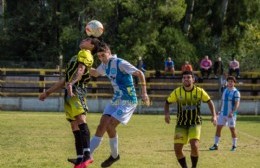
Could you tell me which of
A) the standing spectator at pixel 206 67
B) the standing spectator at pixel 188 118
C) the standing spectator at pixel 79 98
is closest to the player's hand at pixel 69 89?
the standing spectator at pixel 79 98

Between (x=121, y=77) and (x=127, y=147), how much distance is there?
4590 millimetres

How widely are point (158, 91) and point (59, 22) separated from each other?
18.6 meters

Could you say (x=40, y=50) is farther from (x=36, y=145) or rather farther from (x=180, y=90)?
(x=180, y=90)

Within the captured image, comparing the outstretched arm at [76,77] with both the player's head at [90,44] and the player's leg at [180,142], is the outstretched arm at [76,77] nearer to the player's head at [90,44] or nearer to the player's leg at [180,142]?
the player's head at [90,44]

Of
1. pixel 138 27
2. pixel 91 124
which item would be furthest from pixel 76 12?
pixel 91 124

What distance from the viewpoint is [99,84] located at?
108ft

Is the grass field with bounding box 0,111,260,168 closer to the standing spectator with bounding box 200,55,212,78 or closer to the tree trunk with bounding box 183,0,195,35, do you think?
the standing spectator with bounding box 200,55,212,78

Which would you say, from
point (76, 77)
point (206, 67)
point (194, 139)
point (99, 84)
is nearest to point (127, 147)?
point (194, 139)

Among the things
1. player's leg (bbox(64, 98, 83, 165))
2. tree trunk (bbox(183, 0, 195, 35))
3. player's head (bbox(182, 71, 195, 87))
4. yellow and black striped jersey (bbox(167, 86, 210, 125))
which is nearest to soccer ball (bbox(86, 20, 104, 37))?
player's leg (bbox(64, 98, 83, 165))

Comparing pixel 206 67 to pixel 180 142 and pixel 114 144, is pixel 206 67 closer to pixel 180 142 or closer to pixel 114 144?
pixel 180 142

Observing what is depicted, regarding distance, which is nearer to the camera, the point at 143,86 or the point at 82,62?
the point at 82,62

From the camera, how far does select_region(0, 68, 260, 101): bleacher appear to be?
32.5 meters

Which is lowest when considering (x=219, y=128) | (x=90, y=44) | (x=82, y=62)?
(x=219, y=128)

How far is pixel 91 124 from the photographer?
22.8 meters
